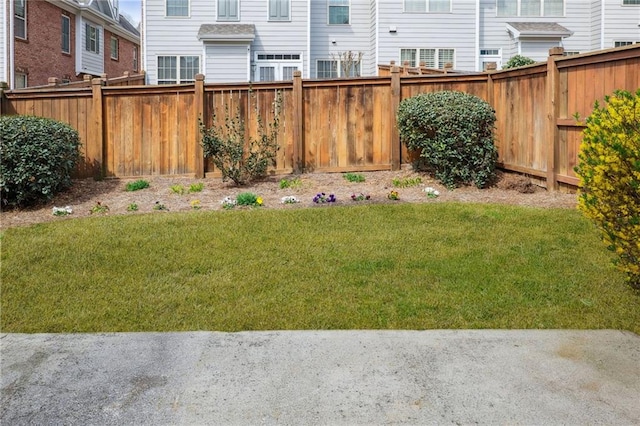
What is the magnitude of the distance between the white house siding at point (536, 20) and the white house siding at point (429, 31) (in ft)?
2.97

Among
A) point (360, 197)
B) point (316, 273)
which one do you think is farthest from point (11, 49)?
point (316, 273)

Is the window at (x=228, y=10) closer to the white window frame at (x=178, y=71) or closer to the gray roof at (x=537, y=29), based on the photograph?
the white window frame at (x=178, y=71)

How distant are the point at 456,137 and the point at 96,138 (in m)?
6.93

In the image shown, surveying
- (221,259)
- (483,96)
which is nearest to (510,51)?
(483,96)

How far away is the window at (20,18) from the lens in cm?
2249

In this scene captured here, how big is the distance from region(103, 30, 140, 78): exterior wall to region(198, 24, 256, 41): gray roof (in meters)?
12.0

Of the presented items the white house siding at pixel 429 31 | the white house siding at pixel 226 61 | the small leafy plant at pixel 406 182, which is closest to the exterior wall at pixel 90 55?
the white house siding at pixel 226 61

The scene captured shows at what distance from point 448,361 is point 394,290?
139 centimetres

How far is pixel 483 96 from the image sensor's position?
11.0 meters

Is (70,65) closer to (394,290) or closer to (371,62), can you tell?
(371,62)

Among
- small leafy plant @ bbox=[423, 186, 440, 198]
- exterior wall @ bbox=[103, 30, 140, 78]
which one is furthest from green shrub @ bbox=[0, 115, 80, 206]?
exterior wall @ bbox=[103, 30, 140, 78]

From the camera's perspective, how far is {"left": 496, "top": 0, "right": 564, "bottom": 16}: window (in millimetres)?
23484

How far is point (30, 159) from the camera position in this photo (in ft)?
28.9

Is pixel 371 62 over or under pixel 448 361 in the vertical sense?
over
